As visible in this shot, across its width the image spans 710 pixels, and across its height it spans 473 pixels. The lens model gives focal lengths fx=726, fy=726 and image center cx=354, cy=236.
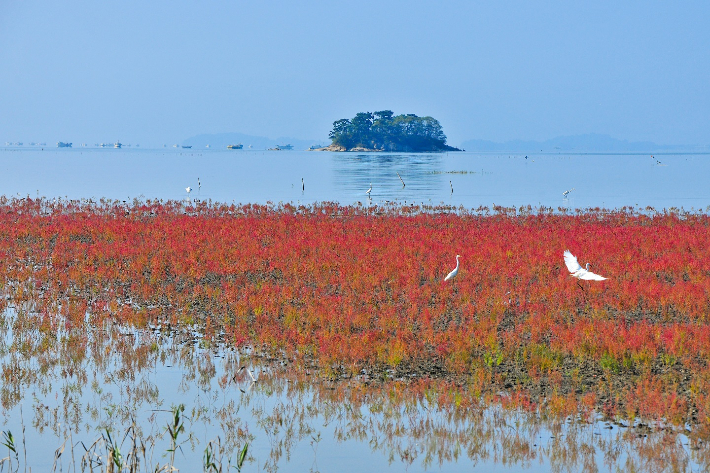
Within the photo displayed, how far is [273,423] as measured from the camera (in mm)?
8750

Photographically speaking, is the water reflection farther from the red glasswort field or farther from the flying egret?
the flying egret

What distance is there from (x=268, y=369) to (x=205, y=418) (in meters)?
1.79

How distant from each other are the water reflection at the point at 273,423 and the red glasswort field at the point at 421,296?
0.53 meters

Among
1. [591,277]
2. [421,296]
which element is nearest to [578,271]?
[591,277]

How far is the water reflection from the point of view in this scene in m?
7.70

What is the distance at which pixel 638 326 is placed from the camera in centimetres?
1181

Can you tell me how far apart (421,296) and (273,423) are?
6.08m

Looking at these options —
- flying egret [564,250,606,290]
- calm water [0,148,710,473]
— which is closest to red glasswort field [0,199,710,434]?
flying egret [564,250,606,290]

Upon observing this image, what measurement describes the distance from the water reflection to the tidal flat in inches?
1.2

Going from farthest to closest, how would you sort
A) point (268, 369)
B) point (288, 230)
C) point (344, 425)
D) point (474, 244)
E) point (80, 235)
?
point (288, 230)
point (80, 235)
point (474, 244)
point (268, 369)
point (344, 425)

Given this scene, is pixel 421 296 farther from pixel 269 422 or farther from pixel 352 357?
pixel 269 422

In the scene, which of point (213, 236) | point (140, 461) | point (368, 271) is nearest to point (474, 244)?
point (368, 271)

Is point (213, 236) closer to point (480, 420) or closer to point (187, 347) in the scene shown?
point (187, 347)

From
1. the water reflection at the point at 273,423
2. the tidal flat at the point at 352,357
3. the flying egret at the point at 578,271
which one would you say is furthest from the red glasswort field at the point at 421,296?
the water reflection at the point at 273,423
